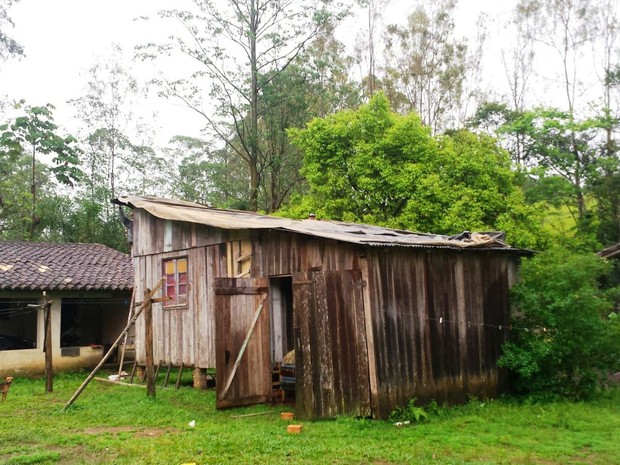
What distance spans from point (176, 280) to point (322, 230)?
15.4 feet

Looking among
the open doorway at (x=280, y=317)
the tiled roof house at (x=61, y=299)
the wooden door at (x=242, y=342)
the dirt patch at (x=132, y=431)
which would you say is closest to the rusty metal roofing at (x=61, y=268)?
the tiled roof house at (x=61, y=299)

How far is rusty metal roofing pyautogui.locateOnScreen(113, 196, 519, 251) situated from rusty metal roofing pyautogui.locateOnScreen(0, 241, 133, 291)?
9.65 ft

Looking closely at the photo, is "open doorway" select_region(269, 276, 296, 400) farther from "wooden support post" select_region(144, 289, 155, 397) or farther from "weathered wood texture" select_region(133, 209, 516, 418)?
"wooden support post" select_region(144, 289, 155, 397)

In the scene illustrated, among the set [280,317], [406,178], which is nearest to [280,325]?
[280,317]

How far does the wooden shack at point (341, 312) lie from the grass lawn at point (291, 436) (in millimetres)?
550

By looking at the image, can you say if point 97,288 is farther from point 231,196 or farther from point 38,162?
point 38,162

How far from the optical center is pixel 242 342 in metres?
11.0

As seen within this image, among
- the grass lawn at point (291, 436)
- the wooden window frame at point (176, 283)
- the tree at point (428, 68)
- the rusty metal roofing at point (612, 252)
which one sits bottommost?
the grass lawn at point (291, 436)

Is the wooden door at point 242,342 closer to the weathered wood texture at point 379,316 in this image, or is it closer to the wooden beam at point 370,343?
the weathered wood texture at point 379,316

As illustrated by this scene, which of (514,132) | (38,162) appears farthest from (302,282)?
(38,162)

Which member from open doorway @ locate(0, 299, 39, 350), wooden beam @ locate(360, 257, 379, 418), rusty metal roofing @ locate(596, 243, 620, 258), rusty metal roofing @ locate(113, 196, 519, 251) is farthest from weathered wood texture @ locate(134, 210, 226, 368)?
rusty metal roofing @ locate(596, 243, 620, 258)

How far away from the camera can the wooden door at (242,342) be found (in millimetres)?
10578

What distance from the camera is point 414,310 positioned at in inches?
393

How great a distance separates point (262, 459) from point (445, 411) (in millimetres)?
3886
